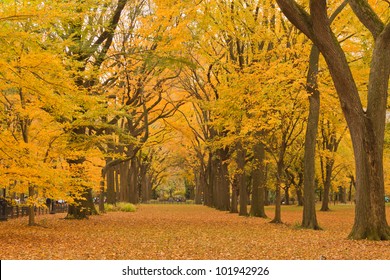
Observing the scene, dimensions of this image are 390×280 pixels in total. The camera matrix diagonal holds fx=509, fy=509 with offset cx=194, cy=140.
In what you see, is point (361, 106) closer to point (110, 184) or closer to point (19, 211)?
point (19, 211)

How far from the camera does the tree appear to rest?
14250 mm

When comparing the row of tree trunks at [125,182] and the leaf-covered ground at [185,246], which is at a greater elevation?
the row of tree trunks at [125,182]

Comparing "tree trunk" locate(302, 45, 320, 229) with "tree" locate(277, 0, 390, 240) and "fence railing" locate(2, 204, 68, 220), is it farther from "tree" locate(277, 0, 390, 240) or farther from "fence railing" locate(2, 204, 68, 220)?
"fence railing" locate(2, 204, 68, 220)

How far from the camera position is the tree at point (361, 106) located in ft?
46.8

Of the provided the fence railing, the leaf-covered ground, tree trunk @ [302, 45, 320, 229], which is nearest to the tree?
the leaf-covered ground

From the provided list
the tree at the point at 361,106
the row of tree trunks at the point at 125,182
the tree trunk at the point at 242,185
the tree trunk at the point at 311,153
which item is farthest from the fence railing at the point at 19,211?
the tree at the point at 361,106

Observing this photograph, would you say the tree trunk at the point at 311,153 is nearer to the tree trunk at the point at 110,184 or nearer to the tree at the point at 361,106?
the tree at the point at 361,106

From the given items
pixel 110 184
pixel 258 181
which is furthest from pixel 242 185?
pixel 110 184

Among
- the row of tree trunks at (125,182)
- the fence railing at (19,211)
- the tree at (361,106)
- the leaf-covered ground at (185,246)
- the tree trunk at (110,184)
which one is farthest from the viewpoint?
the row of tree trunks at (125,182)

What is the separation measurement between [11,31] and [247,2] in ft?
55.4

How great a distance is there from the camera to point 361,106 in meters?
14.6

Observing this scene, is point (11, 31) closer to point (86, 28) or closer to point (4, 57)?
point (4, 57)

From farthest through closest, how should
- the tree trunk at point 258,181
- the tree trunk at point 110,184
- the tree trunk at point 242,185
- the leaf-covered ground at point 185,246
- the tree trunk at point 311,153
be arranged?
the tree trunk at point 110,184 → the tree trunk at point 242,185 → the tree trunk at point 258,181 → the tree trunk at point 311,153 → the leaf-covered ground at point 185,246

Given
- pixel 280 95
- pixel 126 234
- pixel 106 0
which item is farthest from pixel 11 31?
pixel 280 95
